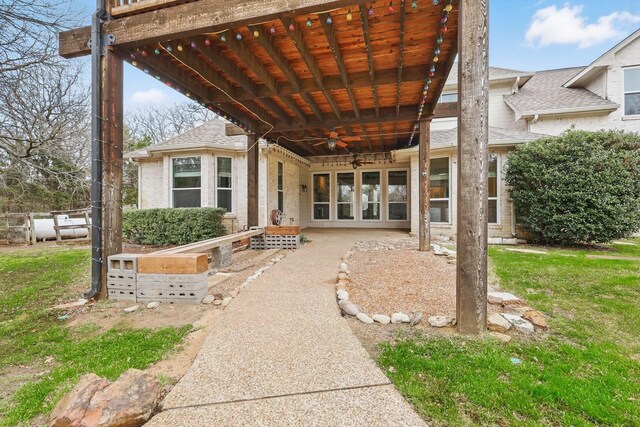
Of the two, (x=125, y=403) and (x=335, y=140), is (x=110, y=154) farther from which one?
(x=335, y=140)

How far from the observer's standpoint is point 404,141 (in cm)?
909

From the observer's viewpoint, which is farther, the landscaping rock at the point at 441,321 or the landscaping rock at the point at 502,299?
the landscaping rock at the point at 502,299

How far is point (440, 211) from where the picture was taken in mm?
8508

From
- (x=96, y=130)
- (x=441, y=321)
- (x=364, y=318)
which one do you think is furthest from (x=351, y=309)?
(x=96, y=130)

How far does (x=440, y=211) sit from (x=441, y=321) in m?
6.56

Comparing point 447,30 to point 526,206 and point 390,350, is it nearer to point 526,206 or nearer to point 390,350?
point 390,350

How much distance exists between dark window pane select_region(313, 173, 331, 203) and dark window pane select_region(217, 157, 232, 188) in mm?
4081

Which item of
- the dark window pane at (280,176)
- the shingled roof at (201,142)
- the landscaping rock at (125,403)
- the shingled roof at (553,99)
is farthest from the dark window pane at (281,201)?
the shingled roof at (553,99)

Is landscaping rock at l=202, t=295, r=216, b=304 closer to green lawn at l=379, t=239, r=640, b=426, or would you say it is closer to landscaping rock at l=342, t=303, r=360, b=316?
landscaping rock at l=342, t=303, r=360, b=316

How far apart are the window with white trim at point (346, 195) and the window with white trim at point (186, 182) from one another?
542 centimetres

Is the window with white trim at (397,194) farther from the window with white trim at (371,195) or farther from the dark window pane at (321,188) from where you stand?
the dark window pane at (321,188)

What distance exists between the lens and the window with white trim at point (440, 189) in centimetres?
840

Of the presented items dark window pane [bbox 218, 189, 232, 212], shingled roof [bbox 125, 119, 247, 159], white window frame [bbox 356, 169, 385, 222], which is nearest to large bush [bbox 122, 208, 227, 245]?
dark window pane [bbox 218, 189, 232, 212]

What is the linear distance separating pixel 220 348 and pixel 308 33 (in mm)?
3664
